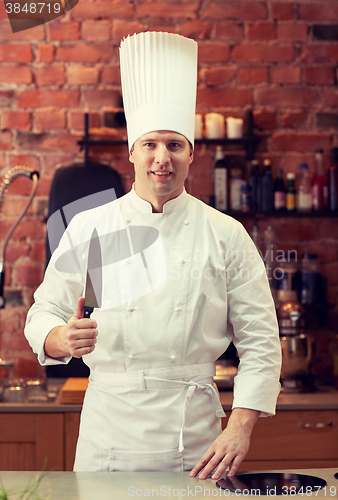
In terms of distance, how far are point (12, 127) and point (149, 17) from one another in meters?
0.75

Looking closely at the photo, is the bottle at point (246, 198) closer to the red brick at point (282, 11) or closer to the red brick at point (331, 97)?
the red brick at point (331, 97)

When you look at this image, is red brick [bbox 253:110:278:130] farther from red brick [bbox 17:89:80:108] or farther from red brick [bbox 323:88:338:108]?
red brick [bbox 17:89:80:108]

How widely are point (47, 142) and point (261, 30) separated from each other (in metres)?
1.04

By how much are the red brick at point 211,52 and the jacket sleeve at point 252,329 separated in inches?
47.9

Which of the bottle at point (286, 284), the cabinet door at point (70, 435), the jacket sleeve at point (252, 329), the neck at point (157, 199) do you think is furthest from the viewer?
the bottle at point (286, 284)

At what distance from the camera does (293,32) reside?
230 cm

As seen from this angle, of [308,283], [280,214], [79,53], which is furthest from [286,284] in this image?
[79,53]

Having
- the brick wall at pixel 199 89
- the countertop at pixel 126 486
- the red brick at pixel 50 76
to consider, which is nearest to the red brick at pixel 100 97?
the brick wall at pixel 199 89

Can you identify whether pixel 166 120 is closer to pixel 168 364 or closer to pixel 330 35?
pixel 168 364

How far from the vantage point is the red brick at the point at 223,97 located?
2.28 m

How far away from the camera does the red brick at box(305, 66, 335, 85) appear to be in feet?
7.55

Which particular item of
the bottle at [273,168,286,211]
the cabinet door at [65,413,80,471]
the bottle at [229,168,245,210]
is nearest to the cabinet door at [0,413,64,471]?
the cabinet door at [65,413,80,471]

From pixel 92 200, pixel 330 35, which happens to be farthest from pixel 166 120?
pixel 330 35

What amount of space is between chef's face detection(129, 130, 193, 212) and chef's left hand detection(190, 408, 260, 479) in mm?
553
